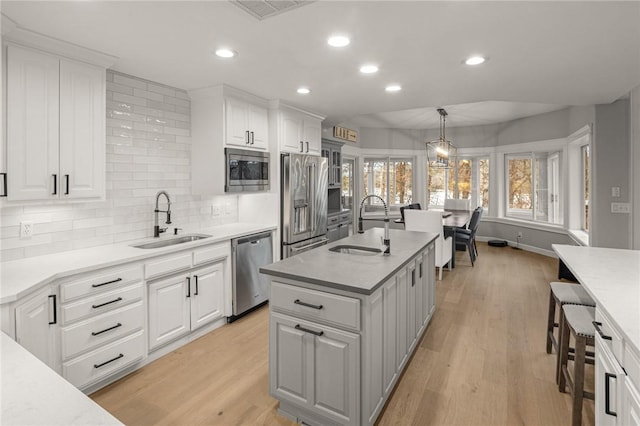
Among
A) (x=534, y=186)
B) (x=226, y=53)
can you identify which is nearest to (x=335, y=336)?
(x=226, y=53)

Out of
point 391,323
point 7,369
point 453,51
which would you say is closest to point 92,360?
point 7,369

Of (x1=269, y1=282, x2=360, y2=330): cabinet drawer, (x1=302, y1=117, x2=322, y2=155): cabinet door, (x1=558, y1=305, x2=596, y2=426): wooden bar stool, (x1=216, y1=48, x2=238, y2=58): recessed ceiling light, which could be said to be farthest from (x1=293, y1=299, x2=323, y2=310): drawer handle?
(x1=302, y1=117, x2=322, y2=155): cabinet door

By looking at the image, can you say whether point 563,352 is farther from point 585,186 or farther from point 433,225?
point 585,186

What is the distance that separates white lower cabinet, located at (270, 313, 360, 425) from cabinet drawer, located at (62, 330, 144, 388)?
3.80 feet

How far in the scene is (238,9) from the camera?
6.52 feet

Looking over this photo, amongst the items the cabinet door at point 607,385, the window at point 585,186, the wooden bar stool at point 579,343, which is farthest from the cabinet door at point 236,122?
the window at point 585,186

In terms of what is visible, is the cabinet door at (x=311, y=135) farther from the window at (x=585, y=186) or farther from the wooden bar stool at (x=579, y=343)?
the window at (x=585, y=186)

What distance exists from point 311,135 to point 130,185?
2.41 m

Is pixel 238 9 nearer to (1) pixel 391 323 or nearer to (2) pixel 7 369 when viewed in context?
(2) pixel 7 369

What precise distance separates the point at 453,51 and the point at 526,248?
5.84 meters

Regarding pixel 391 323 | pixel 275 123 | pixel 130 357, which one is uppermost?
pixel 275 123

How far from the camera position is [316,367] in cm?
195

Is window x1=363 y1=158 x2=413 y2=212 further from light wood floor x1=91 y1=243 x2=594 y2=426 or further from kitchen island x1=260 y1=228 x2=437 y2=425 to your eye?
Answer: kitchen island x1=260 y1=228 x2=437 y2=425

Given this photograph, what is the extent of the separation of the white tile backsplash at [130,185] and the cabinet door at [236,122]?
482 mm
